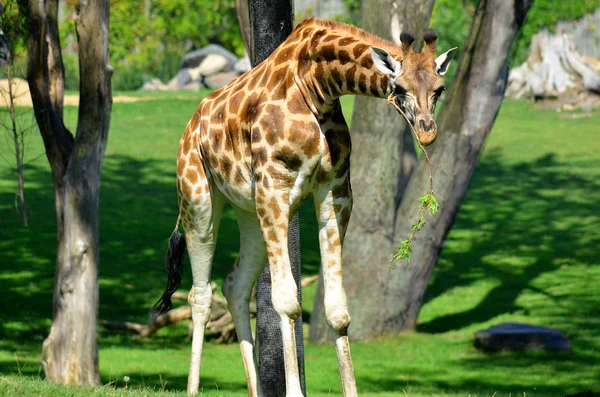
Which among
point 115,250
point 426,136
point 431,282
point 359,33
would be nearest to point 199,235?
point 359,33

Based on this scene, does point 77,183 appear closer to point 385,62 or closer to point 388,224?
point 388,224

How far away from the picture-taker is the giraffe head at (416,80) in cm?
532

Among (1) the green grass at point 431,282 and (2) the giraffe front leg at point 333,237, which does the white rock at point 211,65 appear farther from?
(2) the giraffe front leg at point 333,237

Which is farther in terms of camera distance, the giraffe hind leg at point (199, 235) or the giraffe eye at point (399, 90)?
the giraffe hind leg at point (199, 235)

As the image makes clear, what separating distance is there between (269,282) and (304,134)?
2.14 m

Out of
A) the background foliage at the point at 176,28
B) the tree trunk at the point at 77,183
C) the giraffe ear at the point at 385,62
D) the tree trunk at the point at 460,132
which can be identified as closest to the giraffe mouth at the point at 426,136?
the giraffe ear at the point at 385,62

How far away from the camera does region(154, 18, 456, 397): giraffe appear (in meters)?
5.48

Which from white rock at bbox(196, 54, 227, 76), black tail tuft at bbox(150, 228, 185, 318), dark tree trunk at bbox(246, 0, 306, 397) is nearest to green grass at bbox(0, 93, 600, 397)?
dark tree trunk at bbox(246, 0, 306, 397)

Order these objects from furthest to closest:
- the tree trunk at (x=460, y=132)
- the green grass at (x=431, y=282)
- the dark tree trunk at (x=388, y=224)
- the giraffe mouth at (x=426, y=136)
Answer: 1. the dark tree trunk at (x=388, y=224)
2. the tree trunk at (x=460, y=132)
3. the green grass at (x=431, y=282)
4. the giraffe mouth at (x=426, y=136)

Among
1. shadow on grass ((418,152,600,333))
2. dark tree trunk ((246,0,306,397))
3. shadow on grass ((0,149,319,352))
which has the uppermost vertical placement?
dark tree trunk ((246,0,306,397))

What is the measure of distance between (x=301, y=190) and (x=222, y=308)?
8.55 metres

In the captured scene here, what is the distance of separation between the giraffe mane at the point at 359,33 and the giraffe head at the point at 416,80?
0.16 m

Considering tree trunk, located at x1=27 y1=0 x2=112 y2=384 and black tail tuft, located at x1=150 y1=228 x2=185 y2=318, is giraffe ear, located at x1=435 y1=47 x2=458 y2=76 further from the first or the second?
tree trunk, located at x1=27 y1=0 x2=112 y2=384

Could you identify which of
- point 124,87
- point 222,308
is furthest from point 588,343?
point 124,87
